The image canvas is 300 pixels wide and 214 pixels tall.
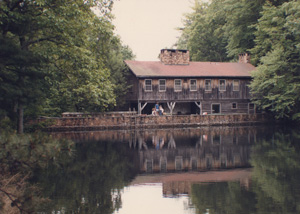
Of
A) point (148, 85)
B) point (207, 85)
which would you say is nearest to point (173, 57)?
point (207, 85)

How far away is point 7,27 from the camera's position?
14672mm

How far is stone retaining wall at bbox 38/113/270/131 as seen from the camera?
102 ft

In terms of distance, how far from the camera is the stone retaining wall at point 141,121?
31023 millimetres

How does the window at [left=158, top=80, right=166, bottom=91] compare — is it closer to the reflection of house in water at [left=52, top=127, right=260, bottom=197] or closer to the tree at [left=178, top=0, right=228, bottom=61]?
the reflection of house in water at [left=52, top=127, right=260, bottom=197]

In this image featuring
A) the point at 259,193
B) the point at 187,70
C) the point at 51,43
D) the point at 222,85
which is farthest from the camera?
the point at 222,85

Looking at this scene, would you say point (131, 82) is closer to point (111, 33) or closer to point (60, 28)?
point (111, 33)

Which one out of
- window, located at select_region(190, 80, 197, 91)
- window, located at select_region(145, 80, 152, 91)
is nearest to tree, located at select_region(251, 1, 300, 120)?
window, located at select_region(190, 80, 197, 91)

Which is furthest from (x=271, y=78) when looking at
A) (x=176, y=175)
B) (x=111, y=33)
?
(x=176, y=175)

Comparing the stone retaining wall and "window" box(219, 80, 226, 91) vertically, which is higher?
"window" box(219, 80, 226, 91)

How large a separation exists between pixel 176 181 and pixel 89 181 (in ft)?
9.19

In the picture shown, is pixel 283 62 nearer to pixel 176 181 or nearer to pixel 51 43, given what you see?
pixel 51 43

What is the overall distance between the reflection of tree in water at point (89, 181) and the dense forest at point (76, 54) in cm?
261

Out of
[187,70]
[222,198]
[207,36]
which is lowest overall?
[222,198]

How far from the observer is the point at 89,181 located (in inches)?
445
